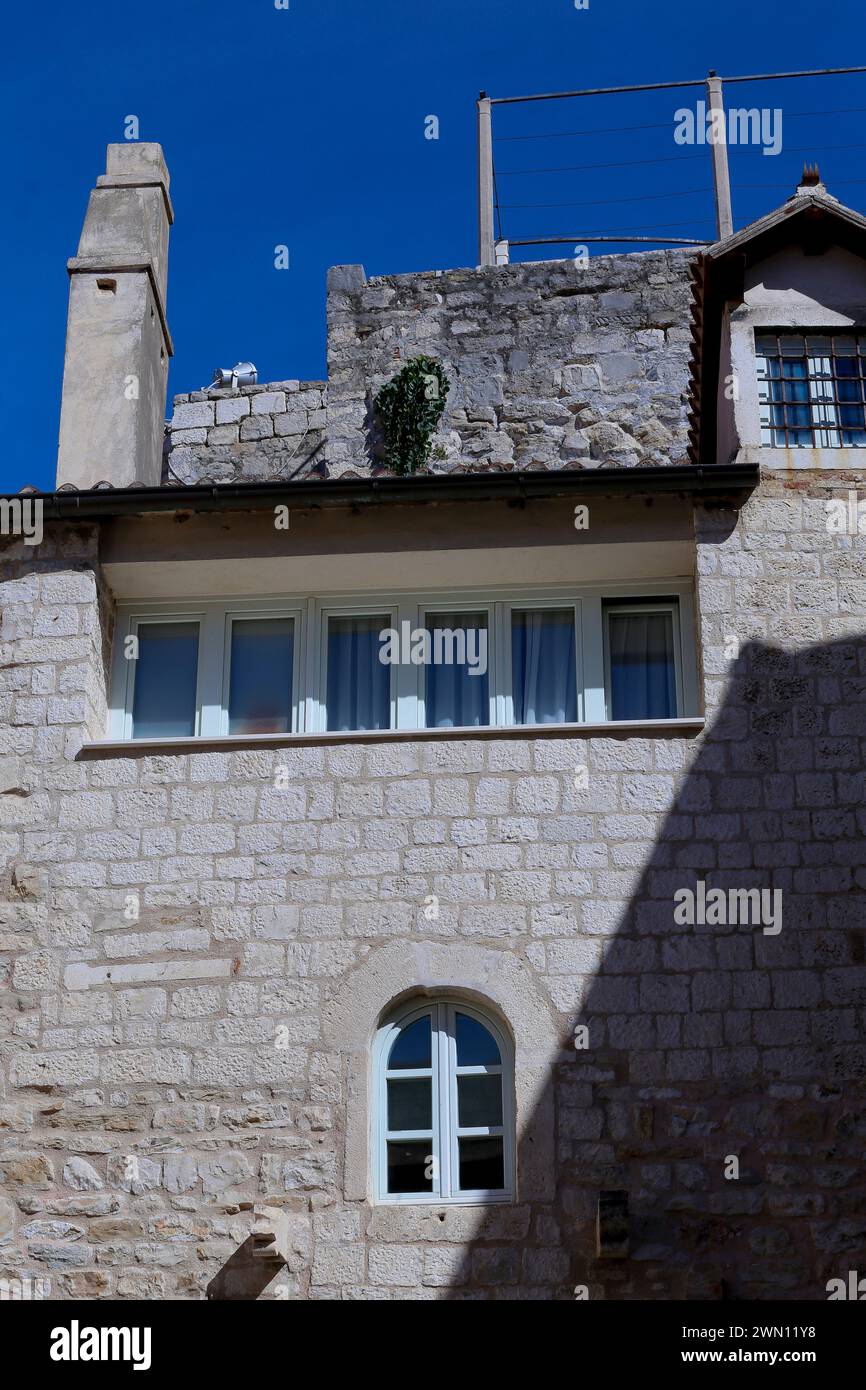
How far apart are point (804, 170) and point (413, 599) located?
366cm

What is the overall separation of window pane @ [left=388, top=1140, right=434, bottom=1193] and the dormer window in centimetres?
463

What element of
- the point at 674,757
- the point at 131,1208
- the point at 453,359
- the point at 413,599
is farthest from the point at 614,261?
the point at 131,1208

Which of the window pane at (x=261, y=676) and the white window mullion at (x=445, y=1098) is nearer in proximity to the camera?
the white window mullion at (x=445, y=1098)

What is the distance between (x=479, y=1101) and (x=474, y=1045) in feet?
0.95

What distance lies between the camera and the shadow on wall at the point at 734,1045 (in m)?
9.36

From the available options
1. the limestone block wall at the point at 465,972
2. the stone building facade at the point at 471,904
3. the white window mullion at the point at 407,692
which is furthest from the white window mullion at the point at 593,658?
the white window mullion at the point at 407,692

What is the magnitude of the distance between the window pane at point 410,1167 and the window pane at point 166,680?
9.10 feet

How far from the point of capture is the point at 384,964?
32.9 feet

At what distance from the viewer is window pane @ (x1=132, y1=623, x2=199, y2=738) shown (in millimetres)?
11109

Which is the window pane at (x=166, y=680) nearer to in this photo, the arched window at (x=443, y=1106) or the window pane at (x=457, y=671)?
the window pane at (x=457, y=671)

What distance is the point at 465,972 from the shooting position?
9.95m

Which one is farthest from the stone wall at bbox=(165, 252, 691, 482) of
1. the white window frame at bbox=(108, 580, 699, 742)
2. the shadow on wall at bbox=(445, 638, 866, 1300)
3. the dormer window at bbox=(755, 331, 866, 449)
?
the shadow on wall at bbox=(445, 638, 866, 1300)

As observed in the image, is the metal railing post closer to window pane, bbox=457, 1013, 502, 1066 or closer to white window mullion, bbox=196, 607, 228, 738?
white window mullion, bbox=196, 607, 228, 738
